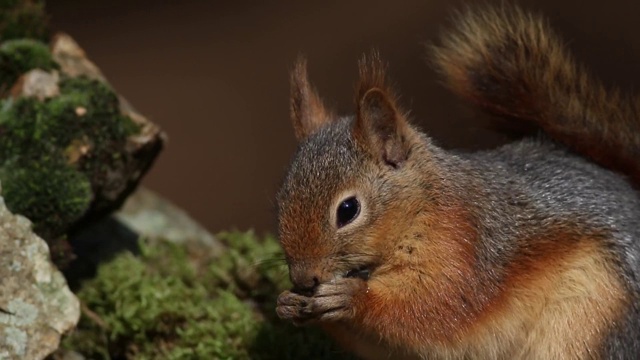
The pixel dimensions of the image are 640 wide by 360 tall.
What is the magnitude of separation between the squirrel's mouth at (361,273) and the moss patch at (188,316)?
1.59 feet

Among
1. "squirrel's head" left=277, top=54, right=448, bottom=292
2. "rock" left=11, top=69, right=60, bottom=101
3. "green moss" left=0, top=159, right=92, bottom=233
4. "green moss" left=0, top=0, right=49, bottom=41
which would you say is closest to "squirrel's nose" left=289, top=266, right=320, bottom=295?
"squirrel's head" left=277, top=54, right=448, bottom=292

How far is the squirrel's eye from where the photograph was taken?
8.74 feet

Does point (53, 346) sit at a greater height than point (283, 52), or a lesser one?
lesser

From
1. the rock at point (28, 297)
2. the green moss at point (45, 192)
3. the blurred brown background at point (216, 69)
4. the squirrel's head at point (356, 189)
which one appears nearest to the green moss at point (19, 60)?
the green moss at point (45, 192)

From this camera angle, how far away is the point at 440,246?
279 cm

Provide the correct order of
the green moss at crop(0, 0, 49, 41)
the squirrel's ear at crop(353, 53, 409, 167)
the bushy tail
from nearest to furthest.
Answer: the squirrel's ear at crop(353, 53, 409, 167) → the bushy tail → the green moss at crop(0, 0, 49, 41)

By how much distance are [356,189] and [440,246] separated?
0.91ft

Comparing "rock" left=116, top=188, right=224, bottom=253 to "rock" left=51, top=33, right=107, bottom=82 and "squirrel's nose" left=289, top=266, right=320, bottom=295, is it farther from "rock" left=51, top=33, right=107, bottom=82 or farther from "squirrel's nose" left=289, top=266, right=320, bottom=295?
"squirrel's nose" left=289, top=266, right=320, bottom=295

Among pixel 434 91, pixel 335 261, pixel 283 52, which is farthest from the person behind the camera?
pixel 283 52

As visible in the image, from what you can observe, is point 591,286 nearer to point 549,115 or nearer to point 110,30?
point 549,115

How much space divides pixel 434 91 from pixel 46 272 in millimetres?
2617

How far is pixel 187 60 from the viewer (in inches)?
237

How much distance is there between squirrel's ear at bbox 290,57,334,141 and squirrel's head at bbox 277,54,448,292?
0.42ft

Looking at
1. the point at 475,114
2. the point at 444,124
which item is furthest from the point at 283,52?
the point at 475,114
